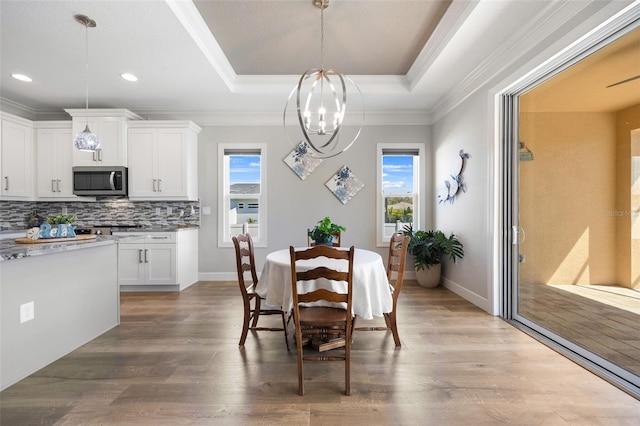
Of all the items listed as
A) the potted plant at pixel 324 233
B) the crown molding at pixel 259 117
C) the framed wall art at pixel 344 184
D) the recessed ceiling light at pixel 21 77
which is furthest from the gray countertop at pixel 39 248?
the framed wall art at pixel 344 184

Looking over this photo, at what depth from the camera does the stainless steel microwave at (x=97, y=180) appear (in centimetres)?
427

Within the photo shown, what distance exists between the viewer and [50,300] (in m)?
2.25

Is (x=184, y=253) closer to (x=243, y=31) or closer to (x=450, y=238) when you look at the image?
(x=243, y=31)

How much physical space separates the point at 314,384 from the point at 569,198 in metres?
2.41

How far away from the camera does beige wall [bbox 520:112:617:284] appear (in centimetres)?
211

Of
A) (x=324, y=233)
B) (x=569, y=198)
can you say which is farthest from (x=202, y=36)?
(x=569, y=198)

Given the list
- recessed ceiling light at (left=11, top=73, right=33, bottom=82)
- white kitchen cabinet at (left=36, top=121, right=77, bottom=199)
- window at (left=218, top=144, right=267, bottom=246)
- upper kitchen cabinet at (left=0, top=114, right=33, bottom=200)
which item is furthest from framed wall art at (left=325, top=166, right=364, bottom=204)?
upper kitchen cabinet at (left=0, top=114, right=33, bottom=200)

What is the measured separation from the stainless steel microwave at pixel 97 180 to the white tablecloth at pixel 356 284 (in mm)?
3159

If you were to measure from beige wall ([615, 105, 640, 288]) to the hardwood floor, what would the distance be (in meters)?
0.72

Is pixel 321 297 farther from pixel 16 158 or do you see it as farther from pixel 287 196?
pixel 16 158

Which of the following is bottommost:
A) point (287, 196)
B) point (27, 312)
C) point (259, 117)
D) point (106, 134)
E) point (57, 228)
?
point (27, 312)

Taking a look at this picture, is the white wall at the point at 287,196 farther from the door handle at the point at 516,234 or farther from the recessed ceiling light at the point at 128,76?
the door handle at the point at 516,234

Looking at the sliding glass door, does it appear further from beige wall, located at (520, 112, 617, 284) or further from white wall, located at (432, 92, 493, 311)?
white wall, located at (432, 92, 493, 311)

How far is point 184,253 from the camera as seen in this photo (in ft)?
14.3
